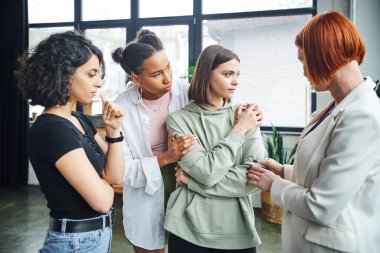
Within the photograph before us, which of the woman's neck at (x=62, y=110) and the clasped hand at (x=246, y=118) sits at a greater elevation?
the woman's neck at (x=62, y=110)

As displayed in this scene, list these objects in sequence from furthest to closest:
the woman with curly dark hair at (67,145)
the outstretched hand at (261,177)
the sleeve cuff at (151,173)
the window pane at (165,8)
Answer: the window pane at (165,8), the sleeve cuff at (151,173), the outstretched hand at (261,177), the woman with curly dark hair at (67,145)

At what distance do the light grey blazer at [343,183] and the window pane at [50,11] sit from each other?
483 cm

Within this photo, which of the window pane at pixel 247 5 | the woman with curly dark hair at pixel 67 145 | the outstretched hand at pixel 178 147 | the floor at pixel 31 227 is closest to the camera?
the woman with curly dark hair at pixel 67 145

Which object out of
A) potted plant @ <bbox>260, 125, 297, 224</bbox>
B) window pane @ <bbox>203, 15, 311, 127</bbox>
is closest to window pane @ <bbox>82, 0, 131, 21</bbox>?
window pane @ <bbox>203, 15, 311, 127</bbox>

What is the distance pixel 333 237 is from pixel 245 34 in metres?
3.68

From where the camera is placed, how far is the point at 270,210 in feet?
12.4

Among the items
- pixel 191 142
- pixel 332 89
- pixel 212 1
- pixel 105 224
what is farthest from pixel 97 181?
pixel 212 1

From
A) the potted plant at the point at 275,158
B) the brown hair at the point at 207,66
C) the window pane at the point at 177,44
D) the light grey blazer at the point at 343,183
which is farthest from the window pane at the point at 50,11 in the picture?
the light grey blazer at the point at 343,183

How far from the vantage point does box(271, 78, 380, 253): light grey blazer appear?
962mm

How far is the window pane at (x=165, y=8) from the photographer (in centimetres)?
463

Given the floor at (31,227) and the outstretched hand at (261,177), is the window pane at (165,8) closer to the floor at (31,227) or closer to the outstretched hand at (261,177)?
the floor at (31,227)

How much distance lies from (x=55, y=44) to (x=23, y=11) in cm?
457

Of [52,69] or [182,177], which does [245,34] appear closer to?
[182,177]

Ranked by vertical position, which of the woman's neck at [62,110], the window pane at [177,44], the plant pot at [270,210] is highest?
the window pane at [177,44]
